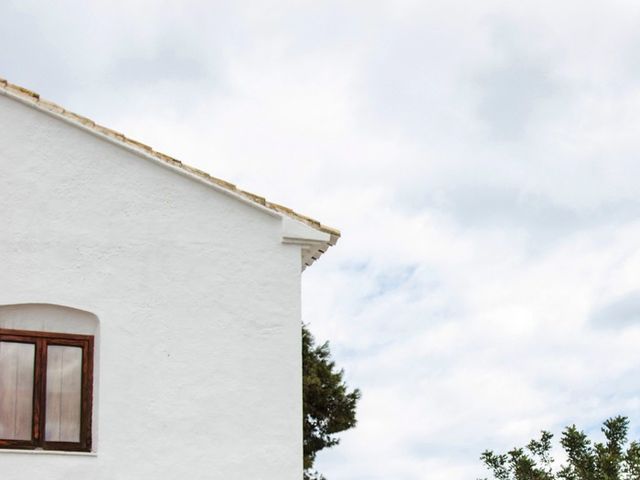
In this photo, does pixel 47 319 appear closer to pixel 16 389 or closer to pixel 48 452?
pixel 16 389

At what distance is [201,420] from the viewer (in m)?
13.3

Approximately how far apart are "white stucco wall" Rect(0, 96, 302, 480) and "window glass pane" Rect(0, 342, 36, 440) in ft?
1.43

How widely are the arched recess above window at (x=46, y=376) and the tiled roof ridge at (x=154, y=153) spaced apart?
2249 millimetres

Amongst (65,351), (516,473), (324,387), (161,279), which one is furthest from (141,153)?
(324,387)

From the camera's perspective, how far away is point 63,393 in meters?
13.2

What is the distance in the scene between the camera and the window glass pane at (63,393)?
512 inches

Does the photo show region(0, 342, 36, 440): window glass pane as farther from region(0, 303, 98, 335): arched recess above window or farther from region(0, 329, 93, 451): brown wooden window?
region(0, 303, 98, 335): arched recess above window

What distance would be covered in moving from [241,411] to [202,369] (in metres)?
0.70

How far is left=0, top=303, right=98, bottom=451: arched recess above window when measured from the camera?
1291cm

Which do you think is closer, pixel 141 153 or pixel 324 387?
pixel 141 153

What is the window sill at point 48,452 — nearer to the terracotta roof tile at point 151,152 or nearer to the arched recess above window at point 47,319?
the arched recess above window at point 47,319

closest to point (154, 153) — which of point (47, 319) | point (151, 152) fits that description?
point (151, 152)

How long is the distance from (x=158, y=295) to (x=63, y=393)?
1633 millimetres

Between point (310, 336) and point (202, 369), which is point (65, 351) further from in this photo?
point (310, 336)
